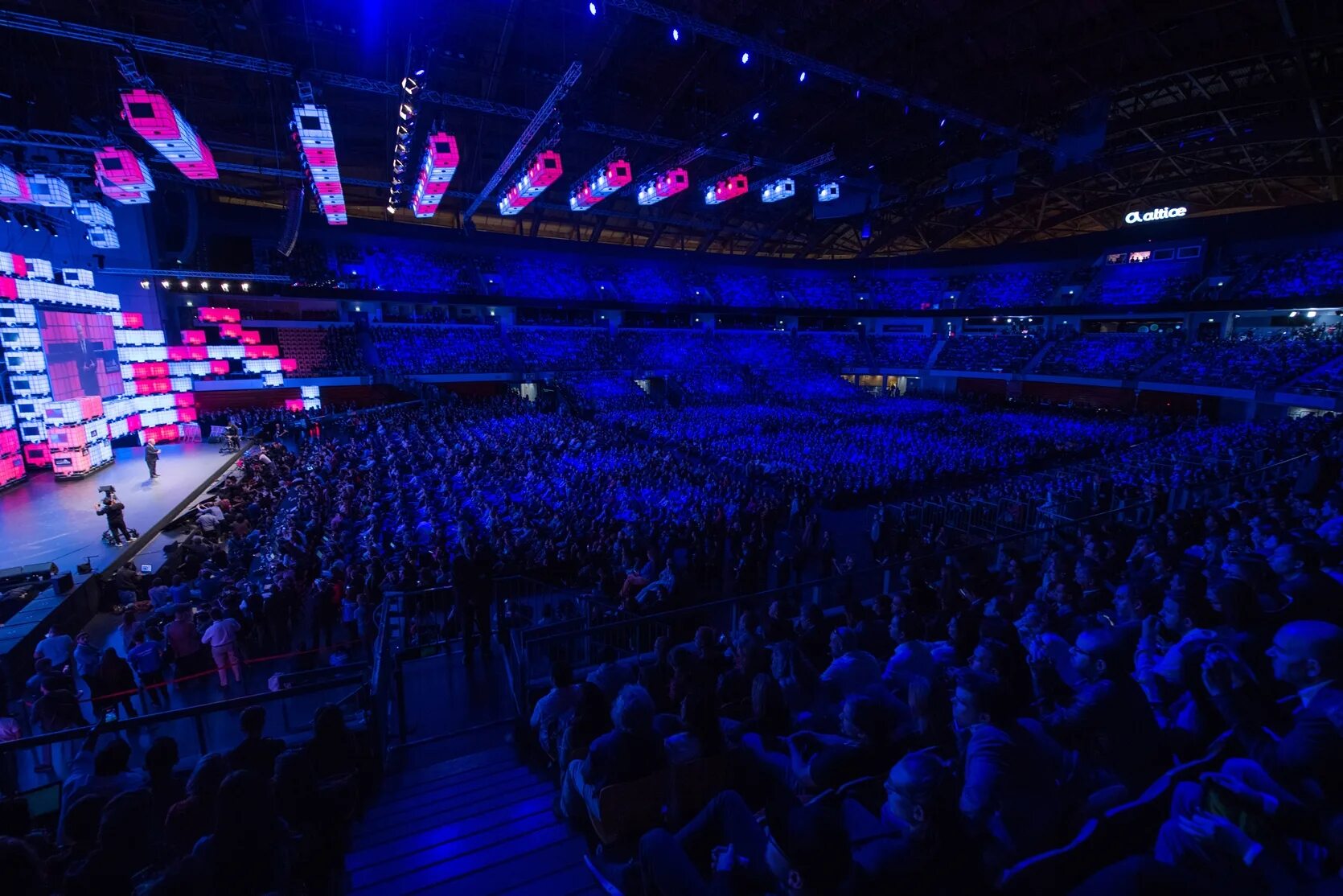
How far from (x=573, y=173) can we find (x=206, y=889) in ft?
107

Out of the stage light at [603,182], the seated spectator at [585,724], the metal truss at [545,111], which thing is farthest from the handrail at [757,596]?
the metal truss at [545,111]

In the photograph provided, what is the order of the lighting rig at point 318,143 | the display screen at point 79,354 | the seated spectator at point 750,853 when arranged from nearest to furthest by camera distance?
the seated spectator at point 750,853, the lighting rig at point 318,143, the display screen at point 79,354

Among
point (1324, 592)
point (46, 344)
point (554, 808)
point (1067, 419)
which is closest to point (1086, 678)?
point (1324, 592)

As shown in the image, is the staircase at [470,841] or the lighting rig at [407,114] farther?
the lighting rig at [407,114]

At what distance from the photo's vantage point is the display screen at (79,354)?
14789 mm

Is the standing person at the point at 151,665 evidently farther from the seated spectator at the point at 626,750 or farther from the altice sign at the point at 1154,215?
the altice sign at the point at 1154,215

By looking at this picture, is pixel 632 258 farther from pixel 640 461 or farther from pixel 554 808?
pixel 554 808

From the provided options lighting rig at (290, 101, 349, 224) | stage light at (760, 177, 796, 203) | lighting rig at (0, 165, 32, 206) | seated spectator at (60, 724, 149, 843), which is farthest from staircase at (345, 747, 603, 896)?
stage light at (760, 177, 796, 203)

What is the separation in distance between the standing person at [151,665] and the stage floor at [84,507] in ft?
16.1

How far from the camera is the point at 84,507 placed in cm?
1290

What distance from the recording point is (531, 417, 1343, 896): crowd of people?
1.67m

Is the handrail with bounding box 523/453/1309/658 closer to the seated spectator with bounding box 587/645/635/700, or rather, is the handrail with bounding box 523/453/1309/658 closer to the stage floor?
the seated spectator with bounding box 587/645/635/700

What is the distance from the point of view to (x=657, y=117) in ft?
76.1

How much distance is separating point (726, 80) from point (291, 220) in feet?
66.6
